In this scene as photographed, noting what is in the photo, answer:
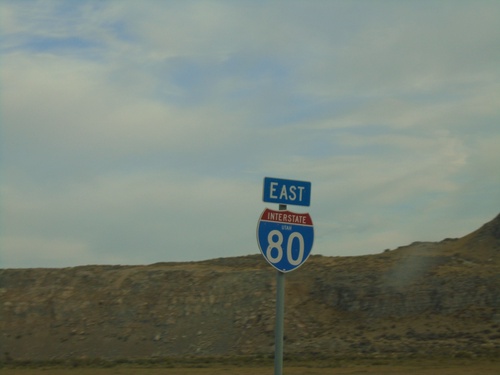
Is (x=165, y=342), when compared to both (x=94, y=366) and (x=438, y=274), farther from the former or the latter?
(x=438, y=274)

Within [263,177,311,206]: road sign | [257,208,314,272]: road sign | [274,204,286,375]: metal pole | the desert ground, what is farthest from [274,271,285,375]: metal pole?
the desert ground

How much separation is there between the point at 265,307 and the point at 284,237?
43.3m

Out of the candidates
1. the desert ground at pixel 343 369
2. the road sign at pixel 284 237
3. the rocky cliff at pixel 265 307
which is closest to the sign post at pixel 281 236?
the road sign at pixel 284 237

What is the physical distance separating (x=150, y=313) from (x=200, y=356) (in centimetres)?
873

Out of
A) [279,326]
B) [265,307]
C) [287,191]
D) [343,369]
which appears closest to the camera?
[279,326]

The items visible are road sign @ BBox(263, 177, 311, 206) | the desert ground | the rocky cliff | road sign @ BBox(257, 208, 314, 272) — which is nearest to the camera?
road sign @ BBox(257, 208, 314, 272)

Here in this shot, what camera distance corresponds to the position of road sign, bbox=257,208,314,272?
26.6ft

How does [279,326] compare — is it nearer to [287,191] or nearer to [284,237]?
[284,237]

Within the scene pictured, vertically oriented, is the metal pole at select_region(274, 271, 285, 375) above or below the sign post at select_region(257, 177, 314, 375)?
below

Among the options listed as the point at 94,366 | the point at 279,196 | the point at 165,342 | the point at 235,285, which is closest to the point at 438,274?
the point at 235,285

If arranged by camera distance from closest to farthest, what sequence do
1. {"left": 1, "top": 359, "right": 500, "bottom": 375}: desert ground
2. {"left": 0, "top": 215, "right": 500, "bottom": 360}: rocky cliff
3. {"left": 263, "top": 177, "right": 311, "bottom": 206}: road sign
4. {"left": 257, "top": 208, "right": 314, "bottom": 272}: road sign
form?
{"left": 257, "top": 208, "right": 314, "bottom": 272}: road sign → {"left": 263, "top": 177, "right": 311, "bottom": 206}: road sign → {"left": 1, "top": 359, "right": 500, "bottom": 375}: desert ground → {"left": 0, "top": 215, "right": 500, "bottom": 360}: rocky cliff

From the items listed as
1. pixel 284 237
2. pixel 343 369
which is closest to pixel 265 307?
pixel 343 369

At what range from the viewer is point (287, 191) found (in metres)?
8.42

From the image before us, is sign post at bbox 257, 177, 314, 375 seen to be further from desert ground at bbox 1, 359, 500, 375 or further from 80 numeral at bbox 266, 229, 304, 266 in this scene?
desert ground at bbox 1, 359, 500, 375
